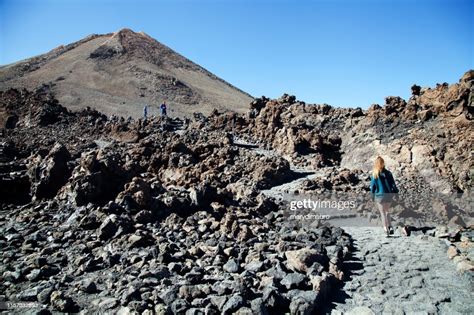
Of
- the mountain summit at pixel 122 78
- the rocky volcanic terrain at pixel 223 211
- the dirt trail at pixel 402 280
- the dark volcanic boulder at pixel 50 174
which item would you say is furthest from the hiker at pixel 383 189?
the mountain summit at pixel 122 78

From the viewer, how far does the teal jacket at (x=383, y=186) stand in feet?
22.5

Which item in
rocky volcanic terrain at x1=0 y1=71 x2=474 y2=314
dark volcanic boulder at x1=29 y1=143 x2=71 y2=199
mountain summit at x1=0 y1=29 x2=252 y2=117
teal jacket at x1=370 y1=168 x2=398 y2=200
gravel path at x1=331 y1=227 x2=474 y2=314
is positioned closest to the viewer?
gravel path at x1=331 y1=227 x2=474 y2=314

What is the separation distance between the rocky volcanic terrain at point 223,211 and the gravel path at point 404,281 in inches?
6.5

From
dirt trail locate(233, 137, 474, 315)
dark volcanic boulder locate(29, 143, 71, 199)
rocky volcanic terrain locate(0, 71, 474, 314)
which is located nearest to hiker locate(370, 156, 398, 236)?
dirt trail locate(233, 137, 474, 315)

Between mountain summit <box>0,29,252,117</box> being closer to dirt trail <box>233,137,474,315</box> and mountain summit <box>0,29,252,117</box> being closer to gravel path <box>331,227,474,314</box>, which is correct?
dirt trail <box>233,137,474,315</box>

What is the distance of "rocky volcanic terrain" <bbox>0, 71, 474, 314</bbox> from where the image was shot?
4863mm

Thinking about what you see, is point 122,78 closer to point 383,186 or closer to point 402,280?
point 383,186

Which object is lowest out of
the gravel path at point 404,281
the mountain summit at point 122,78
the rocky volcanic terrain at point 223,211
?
the gravel path at point 404,281

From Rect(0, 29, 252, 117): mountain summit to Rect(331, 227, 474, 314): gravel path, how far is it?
3091cm

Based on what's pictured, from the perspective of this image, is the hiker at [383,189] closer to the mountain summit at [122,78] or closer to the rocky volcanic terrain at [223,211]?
the rocky volcanic terrain at [223,211]

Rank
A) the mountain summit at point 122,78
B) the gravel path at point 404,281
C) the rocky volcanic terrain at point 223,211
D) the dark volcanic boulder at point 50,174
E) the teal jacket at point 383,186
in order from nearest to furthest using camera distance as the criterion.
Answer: the gravel path at point 404,281 < the rocky volcanic terrain at point 223,211 < the teal jacket at point 383,186 < the dark volcanic boulder at point 50,174 < the mountain summit at point 122,78

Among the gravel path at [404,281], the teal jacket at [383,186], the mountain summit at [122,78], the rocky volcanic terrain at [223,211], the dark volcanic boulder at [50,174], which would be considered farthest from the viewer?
the mountain summit at [122,78]

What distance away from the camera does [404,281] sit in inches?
203

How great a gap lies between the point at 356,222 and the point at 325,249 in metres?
2.75
